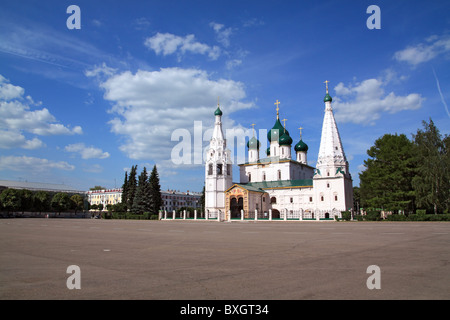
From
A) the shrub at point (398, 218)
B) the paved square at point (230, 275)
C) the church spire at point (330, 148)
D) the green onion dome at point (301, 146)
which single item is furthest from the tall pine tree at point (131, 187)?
the paved square at point (230, 275)

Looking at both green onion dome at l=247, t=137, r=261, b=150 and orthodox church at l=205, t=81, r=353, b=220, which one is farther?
green onion dome at l=247, t=137, r=261, b=150

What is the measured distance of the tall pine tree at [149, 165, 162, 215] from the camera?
59419 millimetres

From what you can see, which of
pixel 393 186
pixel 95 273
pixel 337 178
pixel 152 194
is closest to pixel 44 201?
pixel 152 194

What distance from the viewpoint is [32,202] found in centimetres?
7006

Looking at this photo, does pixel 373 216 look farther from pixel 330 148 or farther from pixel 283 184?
pixel 283 184

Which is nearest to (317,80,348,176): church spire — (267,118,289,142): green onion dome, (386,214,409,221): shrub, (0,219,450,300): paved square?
(267,118,289,142): green onion dome

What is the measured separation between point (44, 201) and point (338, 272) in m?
79.9

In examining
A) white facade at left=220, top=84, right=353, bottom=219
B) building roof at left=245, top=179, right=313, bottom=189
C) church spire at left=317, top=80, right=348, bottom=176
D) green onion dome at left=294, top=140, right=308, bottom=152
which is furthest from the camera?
green onion dome at left=294, top=140, right=308, bottom=152

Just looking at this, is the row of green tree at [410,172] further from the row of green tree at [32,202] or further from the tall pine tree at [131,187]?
the row of green tree at [32,202]

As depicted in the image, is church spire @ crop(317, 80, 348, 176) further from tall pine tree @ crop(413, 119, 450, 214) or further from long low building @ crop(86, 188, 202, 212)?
long low building @ crop(86, 188, 202, 212)

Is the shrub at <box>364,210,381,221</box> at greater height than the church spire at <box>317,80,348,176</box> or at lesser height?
lesser

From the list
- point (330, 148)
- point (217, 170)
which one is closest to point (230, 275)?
point (330, 148)

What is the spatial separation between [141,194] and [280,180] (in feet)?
83.8
